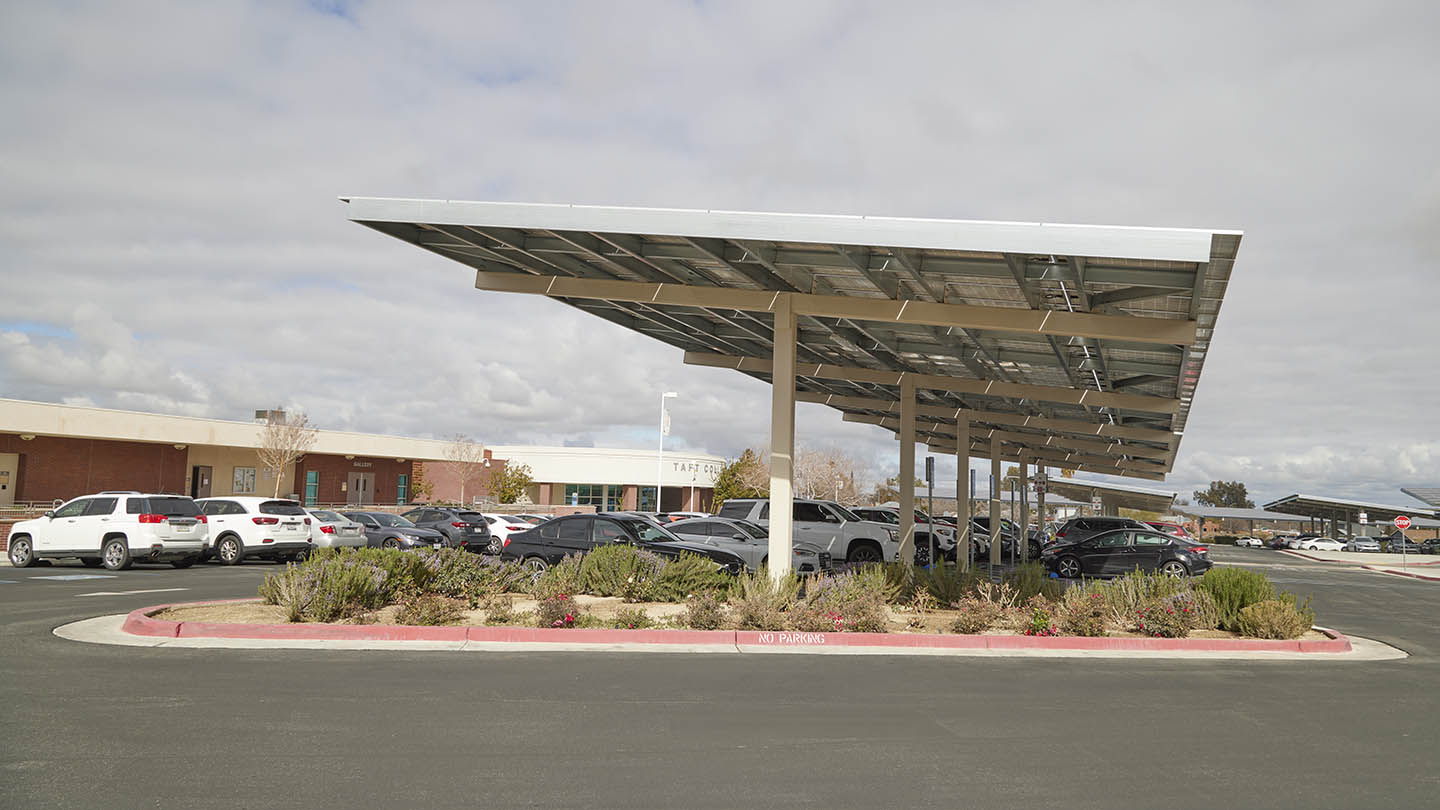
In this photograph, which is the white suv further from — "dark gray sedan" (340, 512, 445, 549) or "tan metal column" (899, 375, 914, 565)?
"tan metal column" (899, 375, 914, 565)

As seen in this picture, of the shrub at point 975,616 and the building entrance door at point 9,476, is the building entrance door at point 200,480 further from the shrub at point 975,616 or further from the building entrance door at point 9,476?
the shrub at point 975,616

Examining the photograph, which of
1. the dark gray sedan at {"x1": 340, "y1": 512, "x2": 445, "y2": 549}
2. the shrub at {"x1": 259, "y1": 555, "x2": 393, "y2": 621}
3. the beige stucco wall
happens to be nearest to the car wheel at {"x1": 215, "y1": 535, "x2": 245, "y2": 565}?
the dark gray sedan at {"x1": 340, "y1": 512, "x2": 445, "y2": 549}

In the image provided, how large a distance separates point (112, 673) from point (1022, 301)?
12602 mm

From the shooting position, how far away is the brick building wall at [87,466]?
40.5 meters

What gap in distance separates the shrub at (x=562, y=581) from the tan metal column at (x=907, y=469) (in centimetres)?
936

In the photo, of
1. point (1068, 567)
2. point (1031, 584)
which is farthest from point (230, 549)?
point (1068, 567)

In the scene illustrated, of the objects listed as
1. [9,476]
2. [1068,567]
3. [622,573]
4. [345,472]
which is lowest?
[1068,567]

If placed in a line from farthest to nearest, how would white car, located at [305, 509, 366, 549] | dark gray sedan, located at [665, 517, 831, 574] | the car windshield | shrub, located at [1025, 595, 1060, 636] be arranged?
white car, located at [305, 509, 366, 549]
the car windshield
dark gray sedan, located at [665, 517, 831, 574]
shrub, located at [1025, 595, 1060, 636]

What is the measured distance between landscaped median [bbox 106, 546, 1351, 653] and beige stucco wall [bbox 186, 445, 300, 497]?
38152mm

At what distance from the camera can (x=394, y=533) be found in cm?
2809

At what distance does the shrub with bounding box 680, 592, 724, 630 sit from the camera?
13.6 m

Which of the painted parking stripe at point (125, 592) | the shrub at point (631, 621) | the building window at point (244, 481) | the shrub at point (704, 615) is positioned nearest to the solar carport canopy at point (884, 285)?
the shrub at point (704, 615)

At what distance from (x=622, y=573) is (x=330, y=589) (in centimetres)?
483

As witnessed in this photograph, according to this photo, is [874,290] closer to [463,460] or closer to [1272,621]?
[1272,621]
